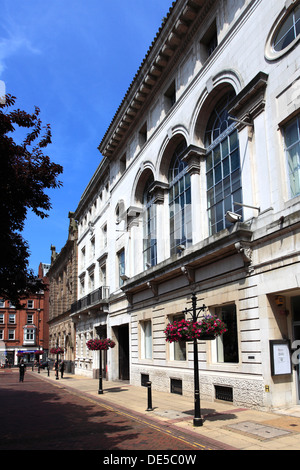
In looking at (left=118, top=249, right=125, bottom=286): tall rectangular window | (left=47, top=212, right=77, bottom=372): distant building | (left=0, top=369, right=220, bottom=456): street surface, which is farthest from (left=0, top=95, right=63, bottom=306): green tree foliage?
(left=47, top=212, right=77, bottom=372): distant building

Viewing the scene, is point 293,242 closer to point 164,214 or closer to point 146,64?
point 164,214

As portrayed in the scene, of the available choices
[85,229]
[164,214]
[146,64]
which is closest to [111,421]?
[164,214]

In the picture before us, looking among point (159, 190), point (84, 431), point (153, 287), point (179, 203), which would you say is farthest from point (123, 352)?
point (84, 431)

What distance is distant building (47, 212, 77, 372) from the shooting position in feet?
145

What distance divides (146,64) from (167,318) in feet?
45.1

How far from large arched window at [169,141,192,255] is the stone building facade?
0.10 meters

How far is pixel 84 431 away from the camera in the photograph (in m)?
10.6

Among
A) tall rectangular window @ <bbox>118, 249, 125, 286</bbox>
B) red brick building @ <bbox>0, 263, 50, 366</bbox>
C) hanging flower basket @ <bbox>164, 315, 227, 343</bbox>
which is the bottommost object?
red brick building @ <bbox>0, 263, 50, 366</bbox>

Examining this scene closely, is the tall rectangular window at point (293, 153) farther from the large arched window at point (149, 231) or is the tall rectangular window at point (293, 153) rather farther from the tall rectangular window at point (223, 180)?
the large arched window at point (149, 231)

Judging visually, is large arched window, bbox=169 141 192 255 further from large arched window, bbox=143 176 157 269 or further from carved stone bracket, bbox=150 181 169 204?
large arched window, bbox=143 176 157 269

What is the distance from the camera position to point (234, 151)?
1542 centimetres

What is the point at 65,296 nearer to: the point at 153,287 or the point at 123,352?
the point at 123,352

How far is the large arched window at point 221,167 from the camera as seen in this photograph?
15.3 metres

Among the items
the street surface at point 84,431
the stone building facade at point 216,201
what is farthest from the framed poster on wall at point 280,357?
the street surface at point 84,431
